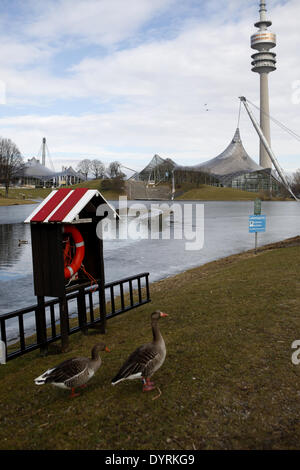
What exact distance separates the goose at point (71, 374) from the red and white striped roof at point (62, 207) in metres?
2.45

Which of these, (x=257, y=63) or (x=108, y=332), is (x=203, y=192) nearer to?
(x=257, y=63)

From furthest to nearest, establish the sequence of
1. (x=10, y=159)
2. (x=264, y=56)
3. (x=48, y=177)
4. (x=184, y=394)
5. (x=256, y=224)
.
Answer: (x=48, y=177), (x=264, y=56), (x=10, y=159), (x=256, y=224), (x=184, y=394)

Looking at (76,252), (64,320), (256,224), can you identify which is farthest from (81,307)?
(256,224)

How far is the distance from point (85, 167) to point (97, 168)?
6467 millimetres

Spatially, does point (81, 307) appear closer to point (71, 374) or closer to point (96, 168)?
point (71, 374)

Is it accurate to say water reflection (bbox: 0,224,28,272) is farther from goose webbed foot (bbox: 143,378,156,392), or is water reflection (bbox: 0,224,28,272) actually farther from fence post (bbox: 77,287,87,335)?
goose webbed foot (bbox: 143,378,156,392)

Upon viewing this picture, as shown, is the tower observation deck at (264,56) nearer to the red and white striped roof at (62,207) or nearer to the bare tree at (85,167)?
the bare tree at (85,167)

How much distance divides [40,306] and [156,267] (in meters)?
11.9

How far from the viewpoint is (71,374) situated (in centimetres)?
499

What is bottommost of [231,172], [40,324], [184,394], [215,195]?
[184,394]

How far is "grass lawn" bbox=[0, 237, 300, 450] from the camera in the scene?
4320 mm

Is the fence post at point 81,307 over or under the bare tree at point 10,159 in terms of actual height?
under

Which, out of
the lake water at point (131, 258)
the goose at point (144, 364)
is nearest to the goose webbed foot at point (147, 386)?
Answer: the goose at point (144, 364)

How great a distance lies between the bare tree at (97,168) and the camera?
181 metres
